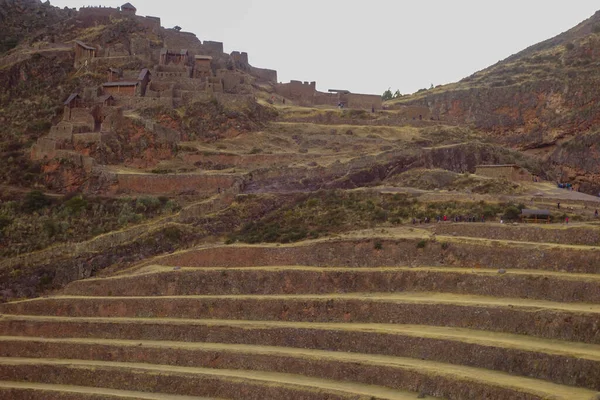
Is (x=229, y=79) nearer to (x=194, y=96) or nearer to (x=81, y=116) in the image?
(x=194, y=96)

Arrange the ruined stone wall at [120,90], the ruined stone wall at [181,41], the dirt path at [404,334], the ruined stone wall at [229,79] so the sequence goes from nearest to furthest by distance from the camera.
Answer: the dirt path at [404,334] → the ruined stone wall at [120,90] → the ruined stone wall at [229,79] → the ruined stone wall at [181,41]

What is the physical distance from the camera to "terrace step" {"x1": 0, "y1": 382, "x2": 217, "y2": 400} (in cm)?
3385

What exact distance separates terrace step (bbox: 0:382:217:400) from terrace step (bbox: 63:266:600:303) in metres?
6.32

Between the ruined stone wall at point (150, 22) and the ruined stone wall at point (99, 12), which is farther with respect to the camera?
the ruined stone wall at point (99, 12)

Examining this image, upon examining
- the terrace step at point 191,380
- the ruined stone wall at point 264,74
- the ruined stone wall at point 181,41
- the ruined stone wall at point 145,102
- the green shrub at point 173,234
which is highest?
the ruined stone wall at point 181,41

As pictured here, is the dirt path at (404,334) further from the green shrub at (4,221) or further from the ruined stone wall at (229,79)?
the ruined stone wall at (229,79)

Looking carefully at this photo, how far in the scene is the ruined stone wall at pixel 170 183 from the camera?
52.6 metres

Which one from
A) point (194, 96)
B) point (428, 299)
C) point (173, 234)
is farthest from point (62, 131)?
point (428, 299)

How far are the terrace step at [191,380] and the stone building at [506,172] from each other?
22.6m

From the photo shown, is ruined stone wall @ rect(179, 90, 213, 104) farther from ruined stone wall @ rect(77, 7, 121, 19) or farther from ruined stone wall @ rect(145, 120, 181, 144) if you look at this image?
ruined stone wall @ rect(77, 7, 121, 19)

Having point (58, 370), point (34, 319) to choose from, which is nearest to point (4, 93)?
point (34, 319)

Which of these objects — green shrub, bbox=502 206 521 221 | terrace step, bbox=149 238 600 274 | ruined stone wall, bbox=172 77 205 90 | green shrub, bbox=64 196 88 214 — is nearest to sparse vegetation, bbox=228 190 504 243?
green shrub, bbox=502 206 521 221

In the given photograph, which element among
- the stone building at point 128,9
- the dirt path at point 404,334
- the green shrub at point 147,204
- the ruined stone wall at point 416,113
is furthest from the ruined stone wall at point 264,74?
the dirt path at point 404,334

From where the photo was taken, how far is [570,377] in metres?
25.0
